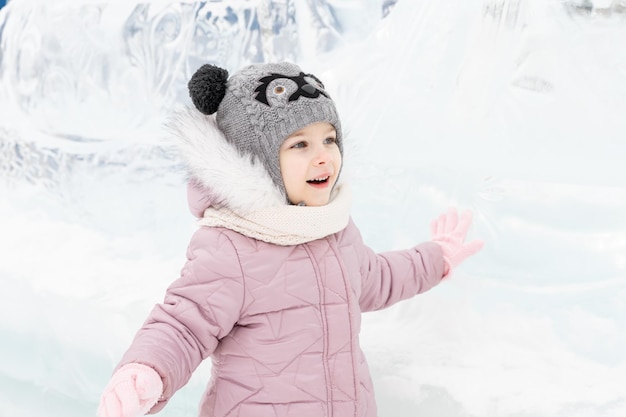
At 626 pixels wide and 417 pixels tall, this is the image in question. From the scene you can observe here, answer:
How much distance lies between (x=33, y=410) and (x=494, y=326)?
928mm

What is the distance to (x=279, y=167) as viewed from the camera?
1.00 meters

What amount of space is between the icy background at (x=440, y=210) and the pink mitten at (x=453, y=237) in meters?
0.13

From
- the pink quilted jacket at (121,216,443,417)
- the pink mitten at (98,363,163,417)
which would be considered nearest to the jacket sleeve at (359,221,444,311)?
the pink quilted jacket at (121,216,443,417)

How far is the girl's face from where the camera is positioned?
1.00 metres

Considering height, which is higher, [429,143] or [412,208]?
[429,143]

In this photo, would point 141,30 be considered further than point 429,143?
Yes

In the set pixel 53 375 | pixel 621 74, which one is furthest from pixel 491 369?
pixel 53 375

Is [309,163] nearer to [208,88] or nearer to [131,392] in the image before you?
[208,88]

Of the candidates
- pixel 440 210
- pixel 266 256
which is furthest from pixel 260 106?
pixel 440 210

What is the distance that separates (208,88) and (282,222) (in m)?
0.21

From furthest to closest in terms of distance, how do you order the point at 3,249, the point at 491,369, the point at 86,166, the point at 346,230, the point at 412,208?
the point at 86,166 → the point at 3,249 → the point at 412,208 → the point at 491,369 → the point at 346,230

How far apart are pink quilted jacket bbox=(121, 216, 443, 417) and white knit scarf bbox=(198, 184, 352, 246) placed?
0.01 meters

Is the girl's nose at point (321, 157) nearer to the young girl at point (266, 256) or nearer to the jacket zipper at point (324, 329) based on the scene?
the young girl at point (266, 256)

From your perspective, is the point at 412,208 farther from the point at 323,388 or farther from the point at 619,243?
the point at 323,388
